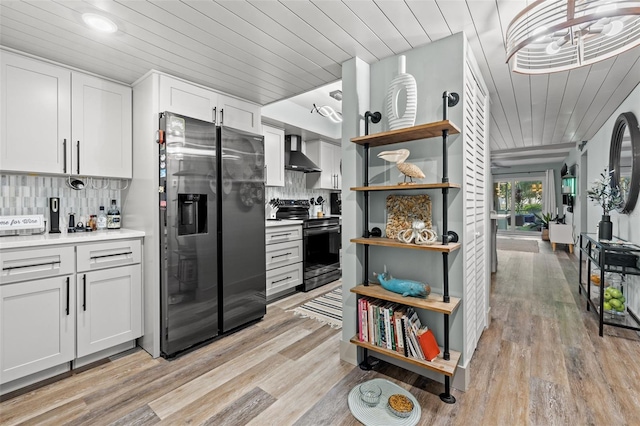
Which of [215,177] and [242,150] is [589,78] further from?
[215,177]

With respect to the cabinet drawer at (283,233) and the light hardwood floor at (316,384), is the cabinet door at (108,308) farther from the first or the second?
the cabinet drawer at (283,233)

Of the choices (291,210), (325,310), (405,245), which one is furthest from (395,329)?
(291,210)

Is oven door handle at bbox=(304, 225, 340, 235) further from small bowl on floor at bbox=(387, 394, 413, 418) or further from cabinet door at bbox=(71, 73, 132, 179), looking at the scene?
small bowl on floor at bbox=(387, 394, 413, 418)

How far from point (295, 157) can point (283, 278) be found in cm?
176

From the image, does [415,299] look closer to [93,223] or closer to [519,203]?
[93,223]

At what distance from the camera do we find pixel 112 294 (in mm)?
2322

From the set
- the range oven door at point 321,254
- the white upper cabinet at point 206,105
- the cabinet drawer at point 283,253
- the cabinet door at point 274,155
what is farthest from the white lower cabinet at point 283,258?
the white upper cabinet at point 206,105

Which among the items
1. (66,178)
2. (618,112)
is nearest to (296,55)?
(66,178)

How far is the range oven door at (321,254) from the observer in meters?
4.07

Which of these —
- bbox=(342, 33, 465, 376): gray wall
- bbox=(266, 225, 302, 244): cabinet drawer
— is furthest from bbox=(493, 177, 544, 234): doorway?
bbox=(342, 33, 465, 376): gray wall

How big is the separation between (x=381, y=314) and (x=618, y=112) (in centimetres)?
386

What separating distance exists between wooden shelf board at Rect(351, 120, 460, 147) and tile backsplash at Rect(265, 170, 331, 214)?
2.45 metres

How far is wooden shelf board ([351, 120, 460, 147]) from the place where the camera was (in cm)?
179

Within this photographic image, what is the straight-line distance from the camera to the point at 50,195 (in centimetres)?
248
